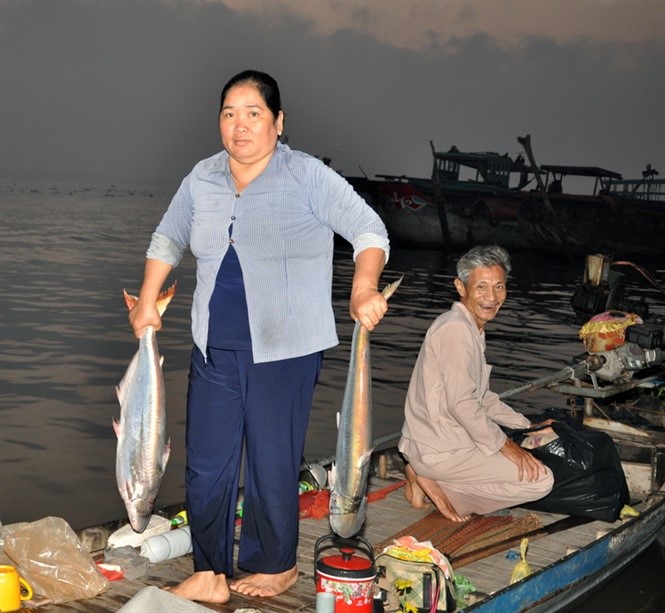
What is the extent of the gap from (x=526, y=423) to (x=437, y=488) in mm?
743

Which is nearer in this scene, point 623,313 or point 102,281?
point 623,313

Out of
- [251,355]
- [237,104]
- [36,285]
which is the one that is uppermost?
[237,104]

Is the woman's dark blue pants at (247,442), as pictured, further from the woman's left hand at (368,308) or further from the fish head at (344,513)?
the woman's left hand at (368,308)

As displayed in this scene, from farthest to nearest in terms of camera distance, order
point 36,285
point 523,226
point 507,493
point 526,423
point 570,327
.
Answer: point 523,226 < point 36,285 < point 570,327 < point 526,423 < point 507,493

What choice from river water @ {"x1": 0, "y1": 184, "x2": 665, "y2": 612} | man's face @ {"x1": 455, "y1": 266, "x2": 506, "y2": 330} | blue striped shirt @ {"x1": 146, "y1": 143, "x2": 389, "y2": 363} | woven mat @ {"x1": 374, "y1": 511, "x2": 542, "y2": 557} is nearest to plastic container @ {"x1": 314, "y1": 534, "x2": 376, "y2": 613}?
blue striped shirt @ {"x1": 146, "y1": 143, "x2": 389, "y2": 363}

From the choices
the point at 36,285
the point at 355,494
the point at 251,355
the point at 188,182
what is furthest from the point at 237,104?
the point at 36,285

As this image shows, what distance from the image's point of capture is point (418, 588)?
4352 mm

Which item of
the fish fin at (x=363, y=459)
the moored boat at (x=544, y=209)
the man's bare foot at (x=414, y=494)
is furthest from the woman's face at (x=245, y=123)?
the moored boat at (x=544, y=209)

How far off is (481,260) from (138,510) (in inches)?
94.6

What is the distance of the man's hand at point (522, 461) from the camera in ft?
18.4

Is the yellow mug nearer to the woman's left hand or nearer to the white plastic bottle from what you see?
the white plastic bottle

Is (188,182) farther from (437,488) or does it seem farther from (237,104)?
(437,488)

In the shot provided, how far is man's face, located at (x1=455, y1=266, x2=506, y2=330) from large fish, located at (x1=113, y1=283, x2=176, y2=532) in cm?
212

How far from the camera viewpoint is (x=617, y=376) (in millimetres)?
8242
